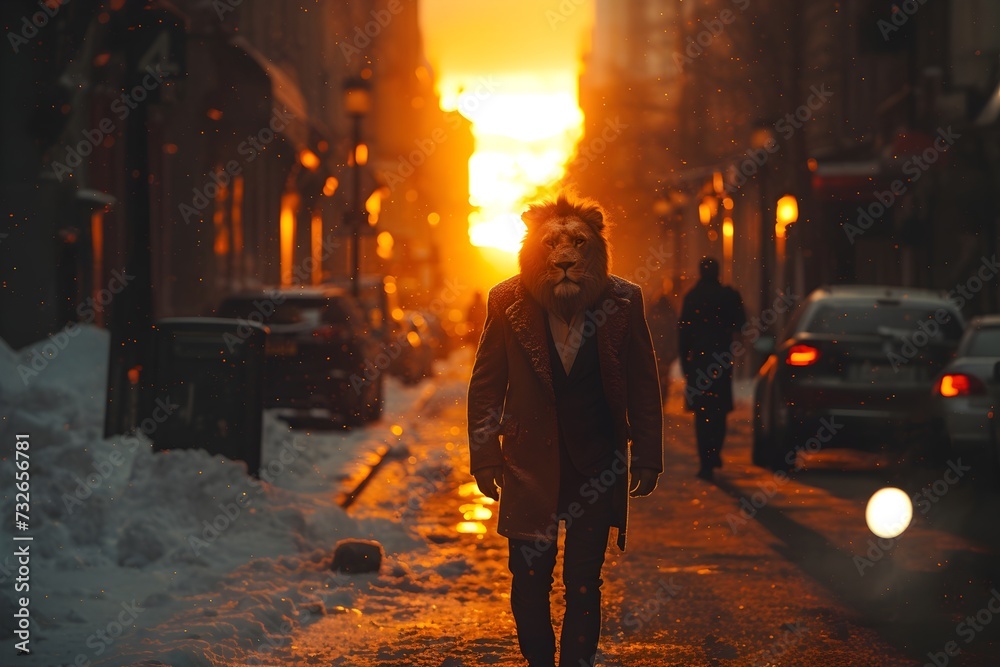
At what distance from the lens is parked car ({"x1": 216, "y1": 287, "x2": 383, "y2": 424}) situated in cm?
1883

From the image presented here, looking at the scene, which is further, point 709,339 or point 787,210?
point 787,210

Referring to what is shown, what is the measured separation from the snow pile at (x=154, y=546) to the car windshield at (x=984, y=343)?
537cm

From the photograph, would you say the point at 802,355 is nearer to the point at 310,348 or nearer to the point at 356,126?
the point at 310,348

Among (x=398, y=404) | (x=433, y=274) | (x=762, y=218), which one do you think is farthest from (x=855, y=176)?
(x=433, y=274)

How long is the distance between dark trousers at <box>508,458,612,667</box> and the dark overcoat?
80 millimetres

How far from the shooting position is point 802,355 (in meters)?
13.7

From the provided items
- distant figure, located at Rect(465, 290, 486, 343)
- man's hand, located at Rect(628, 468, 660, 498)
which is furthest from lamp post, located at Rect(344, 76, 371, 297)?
man's hand, located at Rect(628, 468, 660, 498)

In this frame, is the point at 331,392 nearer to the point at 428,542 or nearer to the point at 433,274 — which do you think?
the point at 428,542

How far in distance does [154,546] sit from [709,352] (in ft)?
20.4

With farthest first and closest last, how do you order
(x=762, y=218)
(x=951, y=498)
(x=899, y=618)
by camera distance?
(x=762, y=218) → (x=951, y=498) → (x=899, y=618)

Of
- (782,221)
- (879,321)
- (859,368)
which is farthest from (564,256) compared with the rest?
(782,221)

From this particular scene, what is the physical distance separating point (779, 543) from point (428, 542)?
2159mm

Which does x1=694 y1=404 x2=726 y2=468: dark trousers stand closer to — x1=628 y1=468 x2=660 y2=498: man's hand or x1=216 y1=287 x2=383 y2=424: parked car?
x1=216 y1=287 x2=383 y2=424: parked car

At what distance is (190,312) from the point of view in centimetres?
2919
